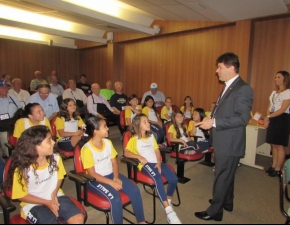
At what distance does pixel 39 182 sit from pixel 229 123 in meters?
1.65

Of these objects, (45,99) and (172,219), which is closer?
(172,219)

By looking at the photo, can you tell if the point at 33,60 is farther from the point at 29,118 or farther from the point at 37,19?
the point at 29,118

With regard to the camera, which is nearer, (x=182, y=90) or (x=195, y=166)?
(x=195, y=166)

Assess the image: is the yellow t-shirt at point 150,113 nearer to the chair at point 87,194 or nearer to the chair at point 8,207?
the chair at point 87,194

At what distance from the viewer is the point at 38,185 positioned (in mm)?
1751

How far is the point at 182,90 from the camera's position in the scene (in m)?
6.34

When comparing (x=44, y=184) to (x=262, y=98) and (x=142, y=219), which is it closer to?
(x=142, y=219)

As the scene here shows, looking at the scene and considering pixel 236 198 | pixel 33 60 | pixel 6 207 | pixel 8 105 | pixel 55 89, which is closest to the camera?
pixel 6 207

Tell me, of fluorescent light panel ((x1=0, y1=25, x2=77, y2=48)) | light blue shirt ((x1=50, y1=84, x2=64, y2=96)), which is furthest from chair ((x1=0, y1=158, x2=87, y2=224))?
fluorescent light panel ((x1=0, y1=25, x2=77, y2=48))

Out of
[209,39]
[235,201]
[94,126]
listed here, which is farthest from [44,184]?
[209,39]

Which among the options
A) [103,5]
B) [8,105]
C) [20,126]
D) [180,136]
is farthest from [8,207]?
[103,5]

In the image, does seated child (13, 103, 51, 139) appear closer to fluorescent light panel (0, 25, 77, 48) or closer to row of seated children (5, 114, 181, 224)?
row of seated children (5, 114, 181, 224)

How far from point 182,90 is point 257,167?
3053 mm

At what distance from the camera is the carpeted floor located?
2422mm
